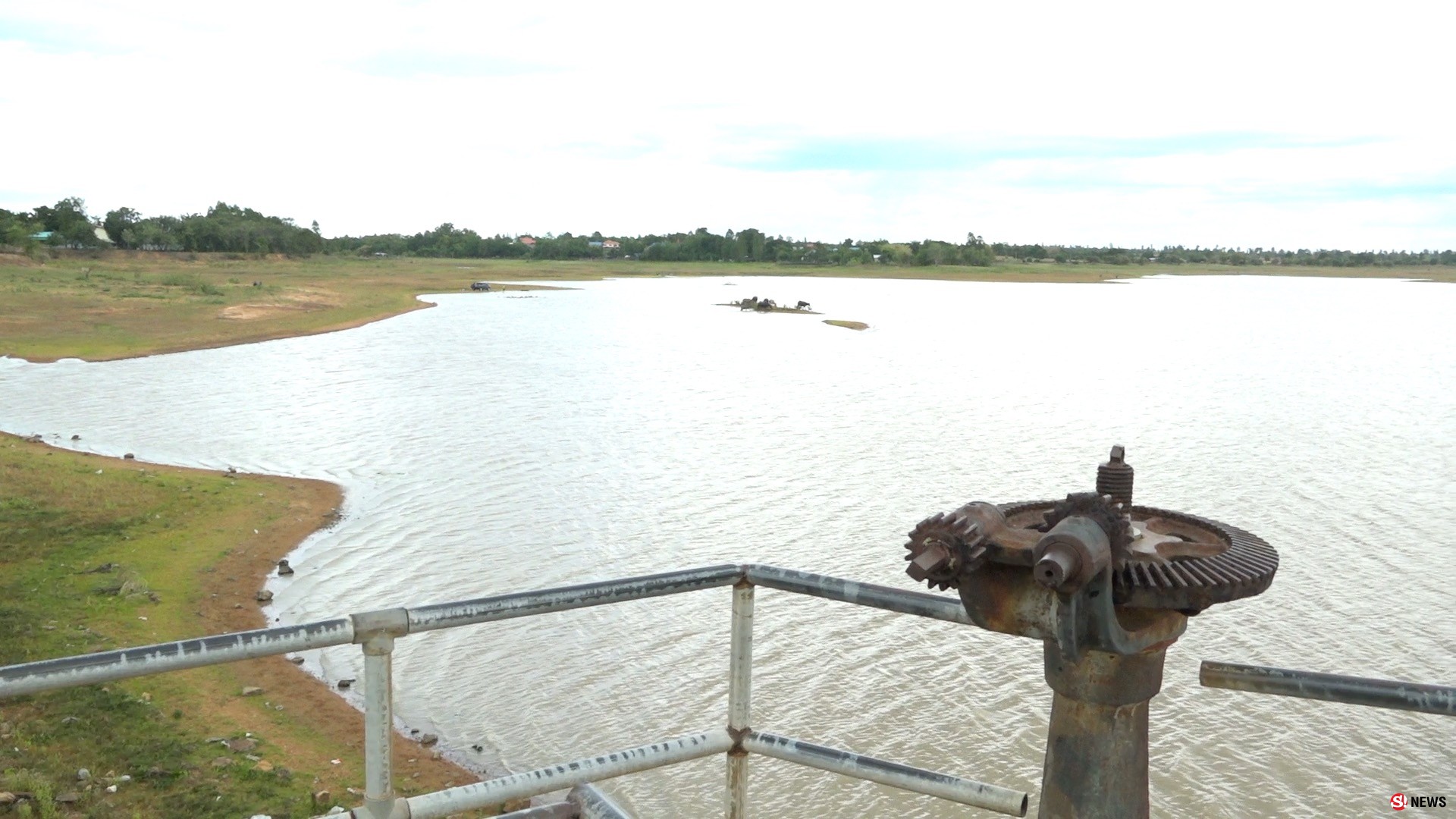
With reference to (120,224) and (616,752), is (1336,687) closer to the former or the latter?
(616,752)

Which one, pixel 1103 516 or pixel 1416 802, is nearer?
pixel 1103 516

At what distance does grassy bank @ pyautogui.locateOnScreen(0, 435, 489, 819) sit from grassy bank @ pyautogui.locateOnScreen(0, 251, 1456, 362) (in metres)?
21.8

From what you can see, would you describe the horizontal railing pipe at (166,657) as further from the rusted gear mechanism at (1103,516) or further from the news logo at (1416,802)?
the news logo at (1416,802)

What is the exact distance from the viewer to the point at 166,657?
7.16 ft

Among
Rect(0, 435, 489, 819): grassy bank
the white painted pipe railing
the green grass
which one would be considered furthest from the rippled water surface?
the white painted pipe railing

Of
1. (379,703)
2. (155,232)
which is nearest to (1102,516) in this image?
(379,703)

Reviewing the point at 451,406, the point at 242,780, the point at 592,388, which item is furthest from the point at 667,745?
the point at 592,388

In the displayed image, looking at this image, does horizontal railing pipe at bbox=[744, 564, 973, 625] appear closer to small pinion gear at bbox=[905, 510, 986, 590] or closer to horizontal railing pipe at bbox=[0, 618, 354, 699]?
small pinion gear at bbox=[905, 510, 986, 590]

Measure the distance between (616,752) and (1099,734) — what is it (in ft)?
3.58

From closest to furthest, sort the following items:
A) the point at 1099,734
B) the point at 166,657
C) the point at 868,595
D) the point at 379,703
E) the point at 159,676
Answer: the point at 166,657 < the point at 379,703 < the point at 1099,734 < the point at 868,595 < the point at 159,676

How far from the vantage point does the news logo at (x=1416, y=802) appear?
8859mm

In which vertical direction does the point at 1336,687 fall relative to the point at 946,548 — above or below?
below

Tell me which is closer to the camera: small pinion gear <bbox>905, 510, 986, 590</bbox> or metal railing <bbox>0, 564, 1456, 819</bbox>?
metal railing <bbox>0, 564, 1456, 819</bbox>

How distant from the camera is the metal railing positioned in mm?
2197
